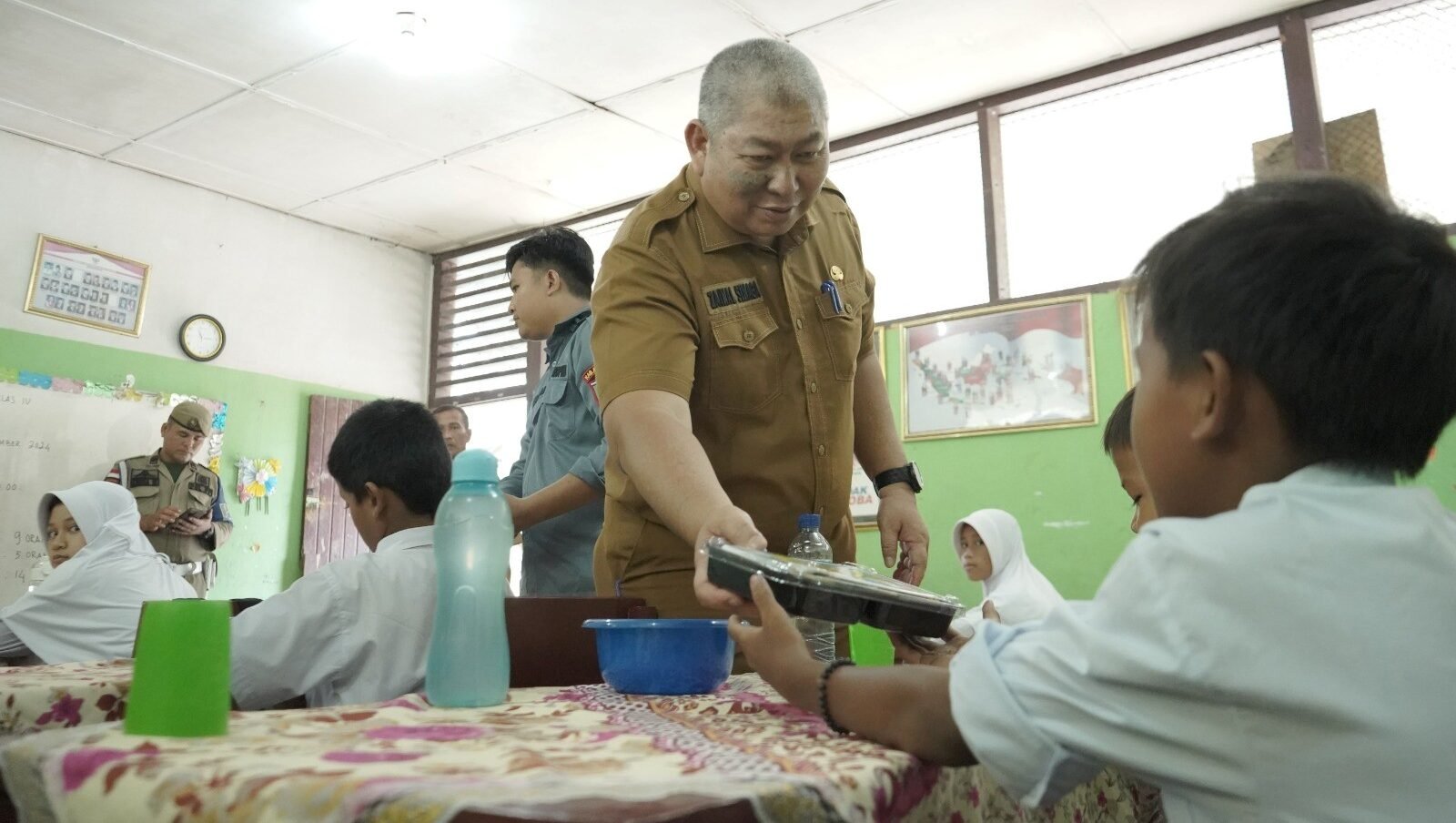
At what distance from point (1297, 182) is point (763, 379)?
3.00 ft

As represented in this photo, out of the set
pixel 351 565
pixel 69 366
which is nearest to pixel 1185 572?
pixel 351 565

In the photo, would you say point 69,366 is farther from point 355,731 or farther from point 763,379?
point 355,731

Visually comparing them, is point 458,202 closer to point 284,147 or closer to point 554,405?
point 284,147

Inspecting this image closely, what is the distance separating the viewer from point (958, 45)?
13.5 feet

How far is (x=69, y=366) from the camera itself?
4902 mm

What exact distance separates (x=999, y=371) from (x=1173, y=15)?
149 cm

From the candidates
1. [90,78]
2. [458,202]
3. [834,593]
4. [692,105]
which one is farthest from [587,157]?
[834,593]

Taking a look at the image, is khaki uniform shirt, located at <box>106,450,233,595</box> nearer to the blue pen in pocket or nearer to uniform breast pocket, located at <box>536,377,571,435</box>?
uniform breast pocket, located at <box>536,377,571,435</box>

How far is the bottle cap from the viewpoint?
1100 mm

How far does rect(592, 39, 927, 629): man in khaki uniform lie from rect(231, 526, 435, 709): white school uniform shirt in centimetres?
33

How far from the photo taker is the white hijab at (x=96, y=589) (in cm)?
273

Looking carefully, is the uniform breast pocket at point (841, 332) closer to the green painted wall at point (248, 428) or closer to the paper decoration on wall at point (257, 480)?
the green painted wall at point (248, 428)

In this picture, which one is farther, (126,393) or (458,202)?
(458,202)

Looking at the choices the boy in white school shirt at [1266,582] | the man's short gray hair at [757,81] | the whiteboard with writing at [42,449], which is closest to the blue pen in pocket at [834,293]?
the man's short gray hair at [757,81]
